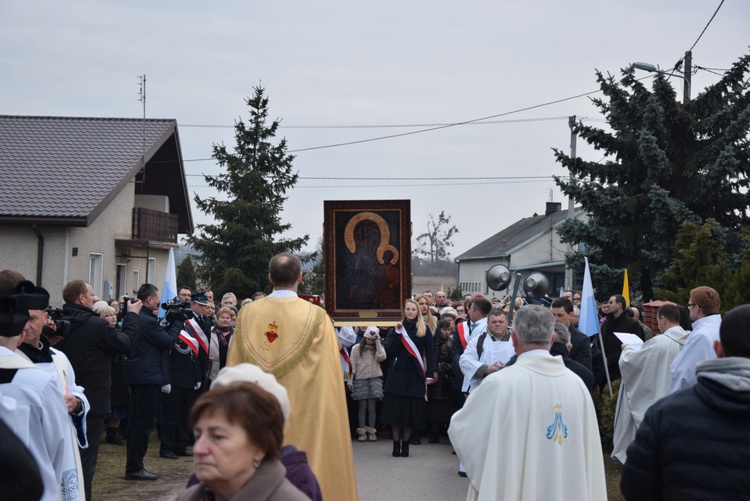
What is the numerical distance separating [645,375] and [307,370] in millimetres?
4898

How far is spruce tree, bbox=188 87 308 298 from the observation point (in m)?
34.6

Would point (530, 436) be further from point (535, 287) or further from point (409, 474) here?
point (535, 287)

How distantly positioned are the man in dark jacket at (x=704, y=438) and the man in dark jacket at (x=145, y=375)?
7.68 meters

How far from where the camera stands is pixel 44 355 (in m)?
6.10

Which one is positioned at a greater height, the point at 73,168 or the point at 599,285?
the point at 73,168

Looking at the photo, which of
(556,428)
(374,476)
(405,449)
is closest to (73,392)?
(556,428)

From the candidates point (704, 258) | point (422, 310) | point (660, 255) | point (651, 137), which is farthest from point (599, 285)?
point (422, 310)

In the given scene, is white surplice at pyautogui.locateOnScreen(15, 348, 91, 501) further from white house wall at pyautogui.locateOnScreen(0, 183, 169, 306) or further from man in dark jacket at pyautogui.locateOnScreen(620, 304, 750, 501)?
Answer: white house wall at pyautogui.locateOnScreen(0, 183, 169, 306)

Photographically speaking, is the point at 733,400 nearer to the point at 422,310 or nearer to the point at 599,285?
the point at 422,310

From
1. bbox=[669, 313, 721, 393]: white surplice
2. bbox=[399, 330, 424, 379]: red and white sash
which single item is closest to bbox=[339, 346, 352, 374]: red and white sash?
bbox=[399, 330, 424, 379]: red and white sash

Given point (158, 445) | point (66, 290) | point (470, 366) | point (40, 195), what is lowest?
point (158, 445)

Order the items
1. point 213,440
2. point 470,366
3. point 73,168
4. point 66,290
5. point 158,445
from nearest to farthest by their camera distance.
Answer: point 213,440
point 66,290
point 470,366
point 158,445
point 73,168

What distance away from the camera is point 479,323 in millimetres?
11734

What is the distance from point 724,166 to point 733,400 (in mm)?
22829
